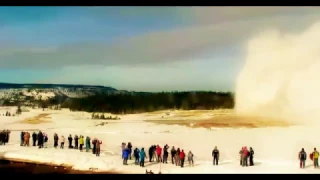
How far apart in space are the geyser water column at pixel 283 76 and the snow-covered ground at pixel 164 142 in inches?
6.0

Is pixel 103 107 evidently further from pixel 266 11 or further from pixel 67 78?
pixel 266 11

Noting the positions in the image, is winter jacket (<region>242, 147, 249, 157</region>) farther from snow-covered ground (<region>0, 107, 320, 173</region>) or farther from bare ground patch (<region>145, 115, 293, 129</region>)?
bare ground patch (<region>145, 115, 293, 129</region>)

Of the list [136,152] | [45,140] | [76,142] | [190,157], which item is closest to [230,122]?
[190,157]

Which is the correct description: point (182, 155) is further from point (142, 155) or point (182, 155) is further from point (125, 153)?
point (125, 153)

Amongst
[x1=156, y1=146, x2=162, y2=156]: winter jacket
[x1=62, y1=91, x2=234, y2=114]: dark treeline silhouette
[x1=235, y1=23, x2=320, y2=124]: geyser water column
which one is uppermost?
[x1=235, y1=23, x2=320, y2=124]: geyser water column

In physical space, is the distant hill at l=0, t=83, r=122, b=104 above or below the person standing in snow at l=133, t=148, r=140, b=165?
above

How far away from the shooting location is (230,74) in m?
5.26

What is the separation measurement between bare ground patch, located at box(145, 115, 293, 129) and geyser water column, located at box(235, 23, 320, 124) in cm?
5

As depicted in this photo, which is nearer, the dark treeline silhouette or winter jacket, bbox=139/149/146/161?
winter jacket, bbox=139/149/146/161

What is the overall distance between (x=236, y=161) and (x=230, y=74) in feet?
2.29

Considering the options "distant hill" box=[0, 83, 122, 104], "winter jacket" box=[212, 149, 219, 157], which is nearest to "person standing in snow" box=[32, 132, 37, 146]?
"distant hill" box=[0, 83, 122, 104]

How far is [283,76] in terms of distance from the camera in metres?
5.23

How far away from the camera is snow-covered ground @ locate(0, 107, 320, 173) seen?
5.20 metres
